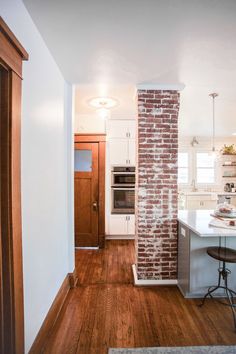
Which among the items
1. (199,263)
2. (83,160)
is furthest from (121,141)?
(199,263)

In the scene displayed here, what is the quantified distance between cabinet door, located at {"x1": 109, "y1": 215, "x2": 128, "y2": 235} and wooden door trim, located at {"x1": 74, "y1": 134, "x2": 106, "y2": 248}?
1.10 ft

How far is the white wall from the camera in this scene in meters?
1.43

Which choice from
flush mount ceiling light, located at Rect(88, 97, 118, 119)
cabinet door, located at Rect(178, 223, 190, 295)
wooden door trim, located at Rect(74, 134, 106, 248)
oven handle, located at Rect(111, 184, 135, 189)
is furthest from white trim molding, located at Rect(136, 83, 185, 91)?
oven handle, located at Rect(111, 184, 135, 189)

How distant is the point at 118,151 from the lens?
4316mm

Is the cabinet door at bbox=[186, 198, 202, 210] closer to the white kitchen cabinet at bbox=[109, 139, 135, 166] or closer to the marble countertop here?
the white kitchen cabinet at bbox=[109, 139, 135, 166]

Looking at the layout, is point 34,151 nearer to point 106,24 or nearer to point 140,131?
point 106,24

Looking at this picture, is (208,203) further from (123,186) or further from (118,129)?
(118,129)

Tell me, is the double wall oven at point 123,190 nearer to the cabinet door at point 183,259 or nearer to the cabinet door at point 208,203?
the cabinet door at point 183,259

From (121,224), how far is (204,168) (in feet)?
10.7

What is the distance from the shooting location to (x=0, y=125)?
1184 mm

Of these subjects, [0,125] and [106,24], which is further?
[106,24]

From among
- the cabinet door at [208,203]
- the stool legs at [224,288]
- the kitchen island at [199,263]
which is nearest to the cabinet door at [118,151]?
the kitchen island at [199,263]

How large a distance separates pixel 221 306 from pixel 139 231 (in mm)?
1197

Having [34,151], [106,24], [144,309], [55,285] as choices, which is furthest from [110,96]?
[144,309]
